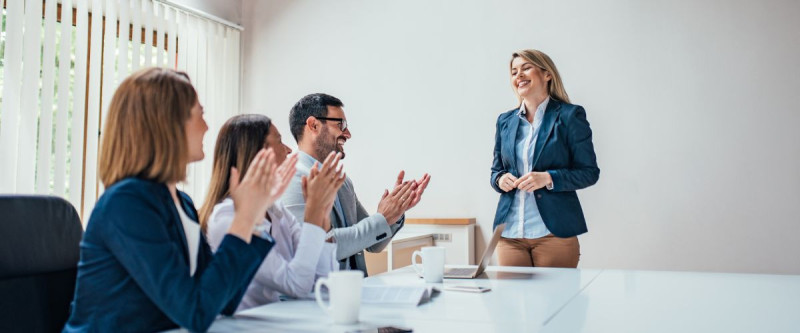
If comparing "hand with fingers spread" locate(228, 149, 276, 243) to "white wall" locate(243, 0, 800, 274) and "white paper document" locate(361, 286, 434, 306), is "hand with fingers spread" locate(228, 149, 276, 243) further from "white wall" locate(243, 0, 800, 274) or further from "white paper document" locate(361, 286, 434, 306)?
"white wall" locate(243, 0, 800, 274)

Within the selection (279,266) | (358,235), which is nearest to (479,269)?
(358,235)

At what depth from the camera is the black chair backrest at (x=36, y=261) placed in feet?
3.65

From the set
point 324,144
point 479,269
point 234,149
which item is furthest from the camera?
point 324,144


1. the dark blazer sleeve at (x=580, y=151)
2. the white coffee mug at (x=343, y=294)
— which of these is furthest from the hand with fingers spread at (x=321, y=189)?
the dark blazer sleeve at (x=580, y=151)

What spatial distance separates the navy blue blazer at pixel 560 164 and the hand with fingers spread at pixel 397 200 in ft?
1.58

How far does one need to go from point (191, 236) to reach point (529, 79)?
168 centimetres

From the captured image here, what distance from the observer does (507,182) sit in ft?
A: 7.75

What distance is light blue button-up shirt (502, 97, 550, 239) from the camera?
2.34 meters

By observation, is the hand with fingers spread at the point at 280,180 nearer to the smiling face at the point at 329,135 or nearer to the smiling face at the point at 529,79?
the smiling face at the point at 329,135

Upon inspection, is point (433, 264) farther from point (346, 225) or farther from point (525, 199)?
point (525, 199)

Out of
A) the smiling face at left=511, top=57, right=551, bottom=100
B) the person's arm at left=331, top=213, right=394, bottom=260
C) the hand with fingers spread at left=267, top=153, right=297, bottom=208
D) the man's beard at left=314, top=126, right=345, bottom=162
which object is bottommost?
the person's arm at left=331, top=213, right=394, bottom=260

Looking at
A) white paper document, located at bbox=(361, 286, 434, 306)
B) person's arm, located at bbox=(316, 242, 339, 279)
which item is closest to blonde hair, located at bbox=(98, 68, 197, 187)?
white paper document, located at bbox=(361, 286, 434, 306)

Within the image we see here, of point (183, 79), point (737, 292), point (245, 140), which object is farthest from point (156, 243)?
point (737, 292)

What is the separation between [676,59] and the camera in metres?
3.43
